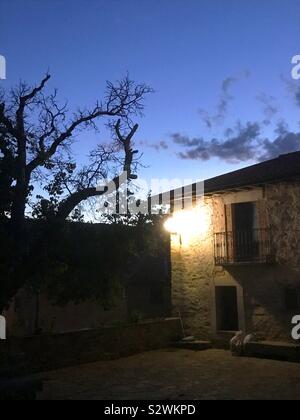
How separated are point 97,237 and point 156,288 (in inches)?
494

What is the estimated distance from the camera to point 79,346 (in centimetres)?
1195

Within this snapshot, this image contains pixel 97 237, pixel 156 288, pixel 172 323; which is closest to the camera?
pixel 97 237

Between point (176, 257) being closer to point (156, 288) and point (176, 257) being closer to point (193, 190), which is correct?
point (193, 190)

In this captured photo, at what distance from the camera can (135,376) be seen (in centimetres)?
1039

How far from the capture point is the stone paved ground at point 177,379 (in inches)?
336

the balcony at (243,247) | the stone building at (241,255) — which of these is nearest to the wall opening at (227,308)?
the stone building at (241,255)

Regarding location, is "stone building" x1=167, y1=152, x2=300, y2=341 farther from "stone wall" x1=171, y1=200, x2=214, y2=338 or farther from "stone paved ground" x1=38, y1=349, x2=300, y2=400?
"stone paved ground" x1=38, y1=349, x2=300, y2=400

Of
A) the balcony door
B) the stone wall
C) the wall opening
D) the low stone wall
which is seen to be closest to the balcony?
the balcony door

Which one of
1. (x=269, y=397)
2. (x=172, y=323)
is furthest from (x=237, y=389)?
(x=172, y=323)

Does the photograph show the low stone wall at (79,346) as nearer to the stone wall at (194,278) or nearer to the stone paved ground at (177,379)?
the stone paved ground at (177,379)

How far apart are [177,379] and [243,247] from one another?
5.81 m

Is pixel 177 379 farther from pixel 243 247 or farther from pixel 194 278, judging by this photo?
pixel 194 278

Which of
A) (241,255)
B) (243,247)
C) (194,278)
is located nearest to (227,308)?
(194,278)

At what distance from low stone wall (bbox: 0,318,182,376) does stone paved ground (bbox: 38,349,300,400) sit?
37cm
